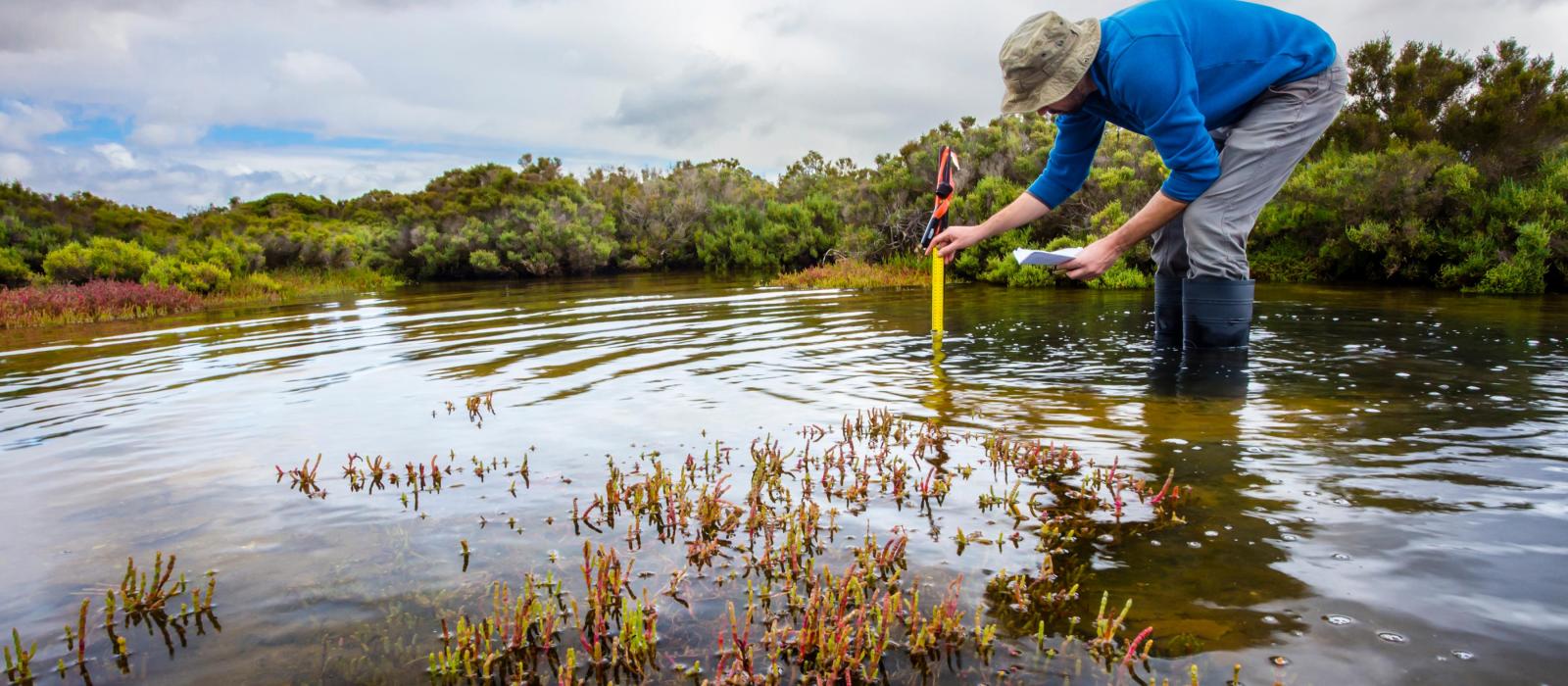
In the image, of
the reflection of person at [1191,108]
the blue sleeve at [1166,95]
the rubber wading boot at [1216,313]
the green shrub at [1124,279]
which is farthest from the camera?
the green shrub at [1124,279]

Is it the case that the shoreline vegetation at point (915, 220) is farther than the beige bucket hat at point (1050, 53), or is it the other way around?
the shoreline vegetation at point (915, 220)

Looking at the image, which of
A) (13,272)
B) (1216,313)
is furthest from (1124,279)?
(13,272)

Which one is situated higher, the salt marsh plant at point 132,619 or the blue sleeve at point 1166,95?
the blue sleeve at point 1166,95

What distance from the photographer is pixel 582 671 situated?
2619 millimetres

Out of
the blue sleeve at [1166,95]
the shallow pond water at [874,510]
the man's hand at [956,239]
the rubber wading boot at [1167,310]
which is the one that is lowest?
the shallow pond water at [874,510]

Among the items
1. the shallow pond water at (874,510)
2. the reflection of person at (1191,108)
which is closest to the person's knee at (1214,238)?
the reflection of person at (1191,108)

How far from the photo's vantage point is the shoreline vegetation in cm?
1470

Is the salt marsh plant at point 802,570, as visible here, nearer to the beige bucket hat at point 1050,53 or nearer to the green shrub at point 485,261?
the beige bucket hat at point 1050,53

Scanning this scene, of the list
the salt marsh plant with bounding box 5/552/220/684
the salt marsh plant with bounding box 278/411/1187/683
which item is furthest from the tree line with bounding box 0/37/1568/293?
the salt marsh plant with bounding box 5/552/220/684

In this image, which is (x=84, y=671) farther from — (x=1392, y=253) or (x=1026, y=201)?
(x=1392, y=253)

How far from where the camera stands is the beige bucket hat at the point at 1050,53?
4.82 m

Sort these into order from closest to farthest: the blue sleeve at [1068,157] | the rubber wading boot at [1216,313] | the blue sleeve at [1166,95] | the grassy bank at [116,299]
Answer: the blue sleeve at [1166,95] → the blue sleeve at [1068,157] → the rubber wading boot at [1216,313] → the grassy bank at [116,299]

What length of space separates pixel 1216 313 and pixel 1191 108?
7.67 feet

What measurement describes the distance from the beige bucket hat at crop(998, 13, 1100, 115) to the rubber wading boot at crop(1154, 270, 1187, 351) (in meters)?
2.65
